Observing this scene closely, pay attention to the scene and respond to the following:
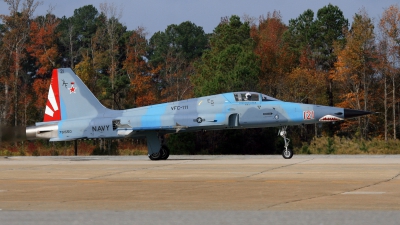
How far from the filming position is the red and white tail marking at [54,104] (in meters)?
25.5

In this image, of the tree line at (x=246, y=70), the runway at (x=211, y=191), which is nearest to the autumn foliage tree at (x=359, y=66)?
the tree line at (x=246, y=70)

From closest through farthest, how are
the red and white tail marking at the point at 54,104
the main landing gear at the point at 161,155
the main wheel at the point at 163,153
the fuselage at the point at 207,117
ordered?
the fuselage at the point at 207,117
the main landing gear at the point at 161,155
the main wheel at the point at 163,153
the red and white tail marking at the point at 54,104

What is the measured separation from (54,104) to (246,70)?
19170 millimetres

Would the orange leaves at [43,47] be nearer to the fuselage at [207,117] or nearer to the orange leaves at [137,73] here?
the orange leaves at [137,73]

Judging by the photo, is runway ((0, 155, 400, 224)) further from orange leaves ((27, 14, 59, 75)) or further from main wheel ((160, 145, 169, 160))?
orange leaves ((27, 14, 59, 75))

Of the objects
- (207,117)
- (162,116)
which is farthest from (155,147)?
(207,117)

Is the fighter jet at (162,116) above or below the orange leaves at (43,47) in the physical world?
below

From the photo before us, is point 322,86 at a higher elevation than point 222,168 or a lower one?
higher

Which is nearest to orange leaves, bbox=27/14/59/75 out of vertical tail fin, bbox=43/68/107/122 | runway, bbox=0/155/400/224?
vertical tail fin, bbox=43/68/107/122

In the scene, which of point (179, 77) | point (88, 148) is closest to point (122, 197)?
point (88, 148)

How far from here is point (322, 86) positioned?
56.7 metres

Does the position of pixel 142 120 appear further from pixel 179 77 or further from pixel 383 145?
pixel 179 77

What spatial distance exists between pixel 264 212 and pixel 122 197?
308cm

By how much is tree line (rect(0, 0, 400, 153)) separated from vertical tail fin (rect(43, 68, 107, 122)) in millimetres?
11186
